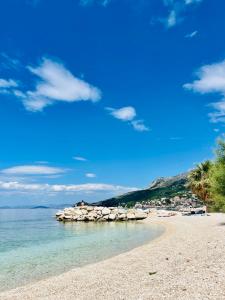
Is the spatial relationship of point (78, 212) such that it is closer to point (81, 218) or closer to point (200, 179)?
point (81, 218)

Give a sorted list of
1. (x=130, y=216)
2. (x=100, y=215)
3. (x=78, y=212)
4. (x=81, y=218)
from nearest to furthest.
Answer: (x=130, y=216) → (x=100, y=215) → (x=81, y=218) → (x=78, y=212)

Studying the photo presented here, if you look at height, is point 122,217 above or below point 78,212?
below

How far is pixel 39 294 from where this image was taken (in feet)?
65.7

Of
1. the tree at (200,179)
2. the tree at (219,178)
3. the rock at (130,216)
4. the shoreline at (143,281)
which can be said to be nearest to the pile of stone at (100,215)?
the rock at (130,216)

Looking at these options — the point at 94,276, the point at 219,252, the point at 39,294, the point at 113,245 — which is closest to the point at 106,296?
the point at 39,294

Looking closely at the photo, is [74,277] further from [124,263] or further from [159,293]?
[159,293]

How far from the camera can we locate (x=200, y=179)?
9506 centimetres

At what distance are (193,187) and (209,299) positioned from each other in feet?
267

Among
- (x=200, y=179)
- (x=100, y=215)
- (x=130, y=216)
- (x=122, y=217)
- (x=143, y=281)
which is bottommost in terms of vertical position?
(x=143, y=281)

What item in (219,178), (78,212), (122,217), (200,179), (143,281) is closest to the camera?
(143,281)

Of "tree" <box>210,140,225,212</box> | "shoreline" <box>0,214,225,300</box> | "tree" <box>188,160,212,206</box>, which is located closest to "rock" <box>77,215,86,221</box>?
"tree" <box>188,160,212,206</box>

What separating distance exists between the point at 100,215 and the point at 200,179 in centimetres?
2824

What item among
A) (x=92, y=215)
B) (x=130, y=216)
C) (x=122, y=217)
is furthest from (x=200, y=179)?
(x=92, y=215)

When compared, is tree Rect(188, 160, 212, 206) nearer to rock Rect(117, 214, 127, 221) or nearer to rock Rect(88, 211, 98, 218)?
rock Rect(117, 214, 127, 221)
